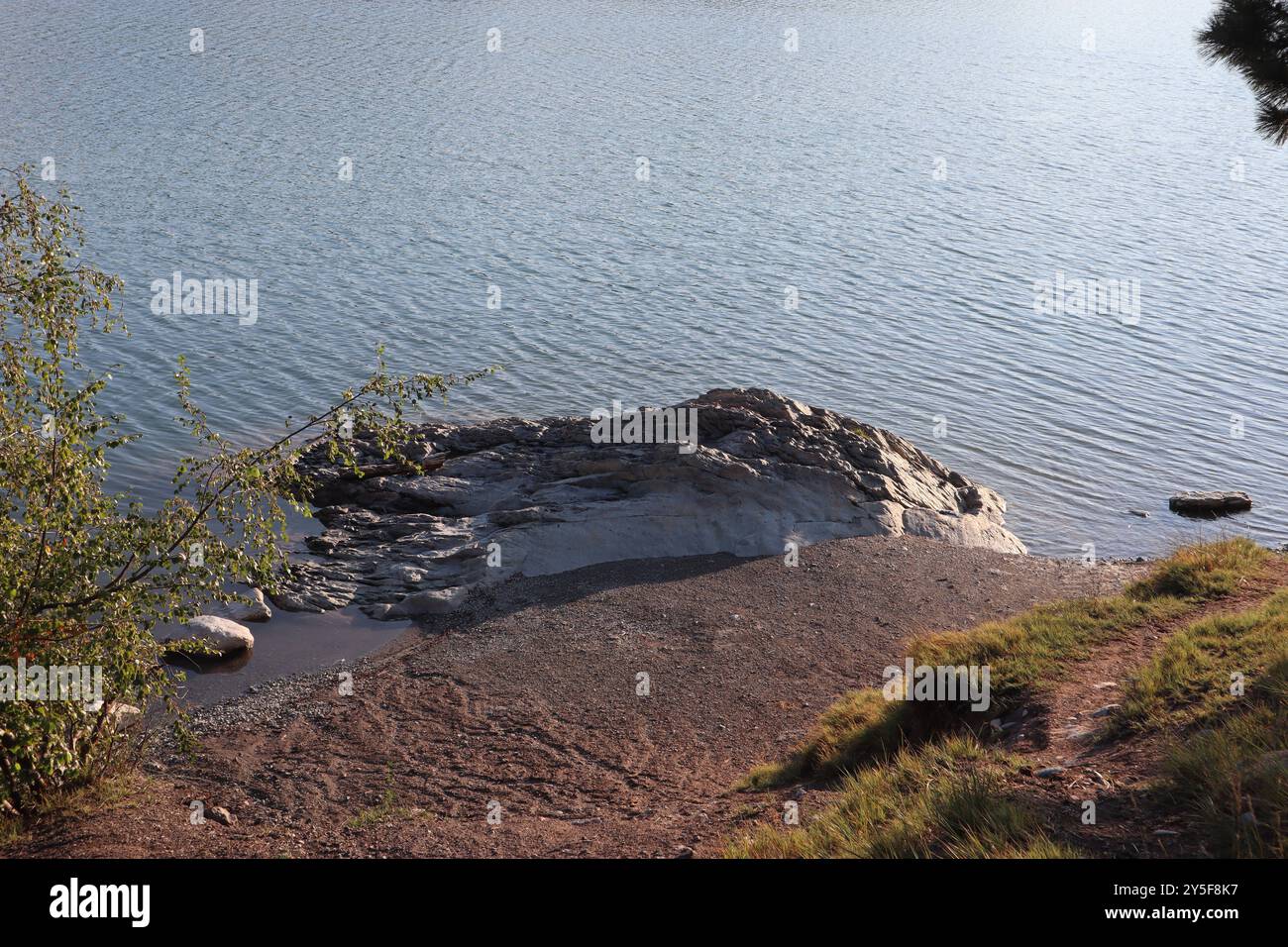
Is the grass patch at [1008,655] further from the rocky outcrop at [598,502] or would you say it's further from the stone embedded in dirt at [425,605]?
the stone embedded in dirt at [425,605]

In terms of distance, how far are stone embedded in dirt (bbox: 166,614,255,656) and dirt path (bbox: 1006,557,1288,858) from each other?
11.9 meters

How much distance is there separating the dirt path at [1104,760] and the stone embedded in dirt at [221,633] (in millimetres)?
11911

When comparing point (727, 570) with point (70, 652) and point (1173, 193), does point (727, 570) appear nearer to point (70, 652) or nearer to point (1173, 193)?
point (70, 652)

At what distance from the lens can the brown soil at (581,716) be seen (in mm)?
11969

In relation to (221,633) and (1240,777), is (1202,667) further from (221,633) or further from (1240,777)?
(221,633)

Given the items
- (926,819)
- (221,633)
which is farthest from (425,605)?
(926,819)

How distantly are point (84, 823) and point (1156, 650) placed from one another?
39.1 feet

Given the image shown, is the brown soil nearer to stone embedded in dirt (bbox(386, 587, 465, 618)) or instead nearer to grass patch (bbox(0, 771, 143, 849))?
grass patch (bbox(0, 771, 143, 849))

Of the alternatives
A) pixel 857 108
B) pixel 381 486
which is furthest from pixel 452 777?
pixel 857 108

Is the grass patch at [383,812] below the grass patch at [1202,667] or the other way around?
below

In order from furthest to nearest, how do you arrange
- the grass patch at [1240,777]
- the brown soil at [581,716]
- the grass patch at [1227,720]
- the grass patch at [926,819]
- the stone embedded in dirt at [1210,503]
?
the stone embedded in dirt at [1210,503], the brown soil at [581,716], the grass patch at [926,819], the grass patch at [1227,720], the grass patch at [1240,777]

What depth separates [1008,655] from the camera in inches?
552

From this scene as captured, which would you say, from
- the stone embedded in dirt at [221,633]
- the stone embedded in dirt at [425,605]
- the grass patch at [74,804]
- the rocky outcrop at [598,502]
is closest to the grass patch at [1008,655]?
the rocky outcrop at [598,502]

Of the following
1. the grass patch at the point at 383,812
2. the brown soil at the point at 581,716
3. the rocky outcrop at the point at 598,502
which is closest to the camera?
the brown soil at the point at 581,716
